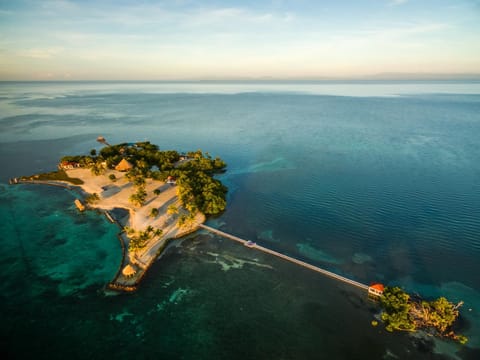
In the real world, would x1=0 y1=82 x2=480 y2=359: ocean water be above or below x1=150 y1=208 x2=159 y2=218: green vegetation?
below

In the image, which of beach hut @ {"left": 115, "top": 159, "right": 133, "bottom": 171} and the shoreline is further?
beach hut @ {"left": 115, "top": 159, "right": 133, "bottom": 171}

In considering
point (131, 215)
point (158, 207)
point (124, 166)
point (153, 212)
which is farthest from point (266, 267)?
point (124, 166)

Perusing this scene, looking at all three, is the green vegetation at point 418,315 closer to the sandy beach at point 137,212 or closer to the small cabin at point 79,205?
the sandy beach at point 137,212

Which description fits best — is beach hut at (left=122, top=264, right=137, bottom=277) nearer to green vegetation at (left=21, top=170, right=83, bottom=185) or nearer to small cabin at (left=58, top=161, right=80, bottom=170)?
green vegetation at (left=21, top=170, right=83, bottom=185)

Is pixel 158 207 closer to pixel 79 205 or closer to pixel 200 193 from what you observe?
pixel 200 193

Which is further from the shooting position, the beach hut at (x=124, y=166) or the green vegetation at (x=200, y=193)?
the beach hut at (x=124, y=166)

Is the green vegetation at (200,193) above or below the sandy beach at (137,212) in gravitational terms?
above

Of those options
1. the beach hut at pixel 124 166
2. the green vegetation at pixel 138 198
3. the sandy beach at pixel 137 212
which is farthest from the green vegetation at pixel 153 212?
the beach hut at pixel 124 166

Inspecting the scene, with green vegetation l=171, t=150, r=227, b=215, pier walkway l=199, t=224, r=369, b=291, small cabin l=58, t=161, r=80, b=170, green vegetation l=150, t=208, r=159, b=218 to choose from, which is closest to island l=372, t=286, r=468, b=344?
pier walkway l=199, t=224, r=369, b=291
